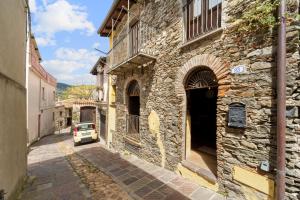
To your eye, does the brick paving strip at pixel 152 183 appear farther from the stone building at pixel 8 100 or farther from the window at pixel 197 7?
the window at pixel 197 7

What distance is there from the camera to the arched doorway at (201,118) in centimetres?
453

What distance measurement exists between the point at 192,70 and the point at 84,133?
1109 cm

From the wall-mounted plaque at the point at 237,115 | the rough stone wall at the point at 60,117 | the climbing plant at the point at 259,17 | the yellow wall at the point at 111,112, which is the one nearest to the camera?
the climbing plant at the point at 259,17

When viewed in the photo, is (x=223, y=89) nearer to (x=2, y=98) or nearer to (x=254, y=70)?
(x=254, y=70)

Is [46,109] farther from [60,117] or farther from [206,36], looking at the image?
[206,36]

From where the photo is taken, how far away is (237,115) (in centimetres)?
350

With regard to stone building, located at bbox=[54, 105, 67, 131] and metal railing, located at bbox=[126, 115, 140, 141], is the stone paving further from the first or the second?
stone building, located at bbox=[54, 105, 67, 131]

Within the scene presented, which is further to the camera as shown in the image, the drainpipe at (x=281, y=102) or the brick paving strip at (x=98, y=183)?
the brick paving strip at (x=98, y=183)

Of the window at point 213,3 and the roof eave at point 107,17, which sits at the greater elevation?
the roof eave at point 107,17

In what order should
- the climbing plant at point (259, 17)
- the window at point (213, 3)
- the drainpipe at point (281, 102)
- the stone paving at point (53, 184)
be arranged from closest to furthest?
the drainpipe at point (281, 102)
the climbing plant at point (259, 17)
the window at point (213, 3)
the stone paving at point (53, 184)

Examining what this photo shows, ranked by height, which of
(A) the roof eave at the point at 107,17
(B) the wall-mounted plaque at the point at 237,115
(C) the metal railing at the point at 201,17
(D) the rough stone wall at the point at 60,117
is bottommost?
(D) the rough stone wall at the point at 60,117

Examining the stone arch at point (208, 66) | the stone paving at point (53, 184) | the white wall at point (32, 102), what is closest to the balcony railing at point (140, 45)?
the stone arch at point (208, 66)

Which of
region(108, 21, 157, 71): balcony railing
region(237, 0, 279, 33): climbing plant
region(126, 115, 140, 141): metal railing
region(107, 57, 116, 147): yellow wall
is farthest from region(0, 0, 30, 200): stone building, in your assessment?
region(107, 57, 116, 147): yellow wall

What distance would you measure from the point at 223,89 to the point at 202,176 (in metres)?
2.27
